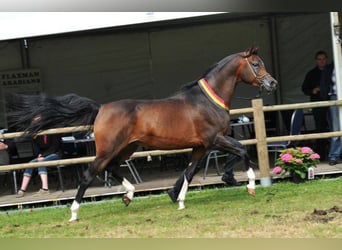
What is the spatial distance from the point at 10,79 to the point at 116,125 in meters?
6.37

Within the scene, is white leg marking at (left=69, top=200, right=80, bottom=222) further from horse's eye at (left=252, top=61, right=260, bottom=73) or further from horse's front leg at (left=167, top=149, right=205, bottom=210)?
horse's eye at (left=252, top=61, right=260, bottom=73)

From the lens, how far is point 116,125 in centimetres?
604

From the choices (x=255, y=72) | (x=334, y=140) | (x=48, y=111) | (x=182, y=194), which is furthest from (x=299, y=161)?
(x=48, y=111)

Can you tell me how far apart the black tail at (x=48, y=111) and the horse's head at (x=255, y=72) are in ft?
6.06

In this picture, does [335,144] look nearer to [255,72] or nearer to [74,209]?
[255,72]

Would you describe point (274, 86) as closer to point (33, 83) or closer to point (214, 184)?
point (214, 184)

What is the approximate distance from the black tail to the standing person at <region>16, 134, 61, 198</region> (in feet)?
4.55

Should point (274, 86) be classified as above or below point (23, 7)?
below

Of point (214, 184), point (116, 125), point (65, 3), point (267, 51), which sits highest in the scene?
point (65, 3)

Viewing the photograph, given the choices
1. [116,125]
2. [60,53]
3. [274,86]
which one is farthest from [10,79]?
[274,86]

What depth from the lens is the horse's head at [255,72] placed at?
6297mm

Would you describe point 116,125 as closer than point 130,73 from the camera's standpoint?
Yes

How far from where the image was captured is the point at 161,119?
615 cm

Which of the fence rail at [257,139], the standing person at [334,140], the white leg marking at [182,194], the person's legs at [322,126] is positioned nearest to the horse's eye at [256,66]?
the fence rail at [257,139]
